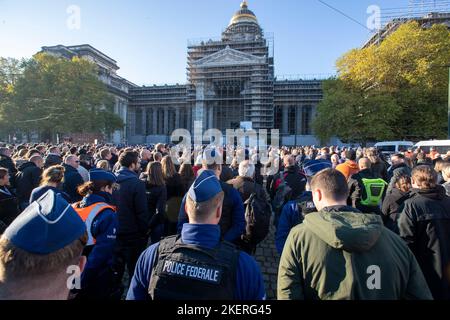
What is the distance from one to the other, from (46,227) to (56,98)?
125 feet

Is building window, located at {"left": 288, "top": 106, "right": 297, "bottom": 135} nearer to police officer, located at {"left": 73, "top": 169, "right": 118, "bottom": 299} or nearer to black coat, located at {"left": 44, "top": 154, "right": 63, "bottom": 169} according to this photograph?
black coat, located at {"left": 44, "top": 154, "right": 63, "bottom": 169}

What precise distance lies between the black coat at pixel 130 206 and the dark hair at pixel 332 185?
8.55 ft

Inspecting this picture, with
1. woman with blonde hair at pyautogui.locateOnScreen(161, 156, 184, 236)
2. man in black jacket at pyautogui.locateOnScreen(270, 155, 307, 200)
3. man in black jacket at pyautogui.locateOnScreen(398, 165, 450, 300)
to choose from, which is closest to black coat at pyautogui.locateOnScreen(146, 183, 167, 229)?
woman with blonde hair at pyautogui.locateOnScreen(161, 156, 184, 236)

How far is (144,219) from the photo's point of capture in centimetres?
395

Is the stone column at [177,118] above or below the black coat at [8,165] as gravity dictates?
above

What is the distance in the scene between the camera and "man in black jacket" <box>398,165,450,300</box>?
2807mm

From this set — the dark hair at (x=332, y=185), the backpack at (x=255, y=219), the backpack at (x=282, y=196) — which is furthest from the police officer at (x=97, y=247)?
the backpack at (x=282, y=196)

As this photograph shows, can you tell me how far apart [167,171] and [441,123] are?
3150 cm

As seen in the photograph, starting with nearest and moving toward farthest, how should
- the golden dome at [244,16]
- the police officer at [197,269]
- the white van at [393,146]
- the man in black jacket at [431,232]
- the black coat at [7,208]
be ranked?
the police officer at [197,269] < the man in black jacket at [431,232] < the black coat at [7,208] < the white van at [393,146] < the golden dome at [244,16]

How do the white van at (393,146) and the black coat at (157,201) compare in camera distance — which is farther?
the white van at (393,146)

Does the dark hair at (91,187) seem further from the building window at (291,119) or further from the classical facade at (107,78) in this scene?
the building window at (291,119)

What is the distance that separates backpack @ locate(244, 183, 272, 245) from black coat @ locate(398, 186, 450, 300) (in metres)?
1.69

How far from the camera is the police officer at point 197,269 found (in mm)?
1587

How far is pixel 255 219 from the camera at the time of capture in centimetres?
395
